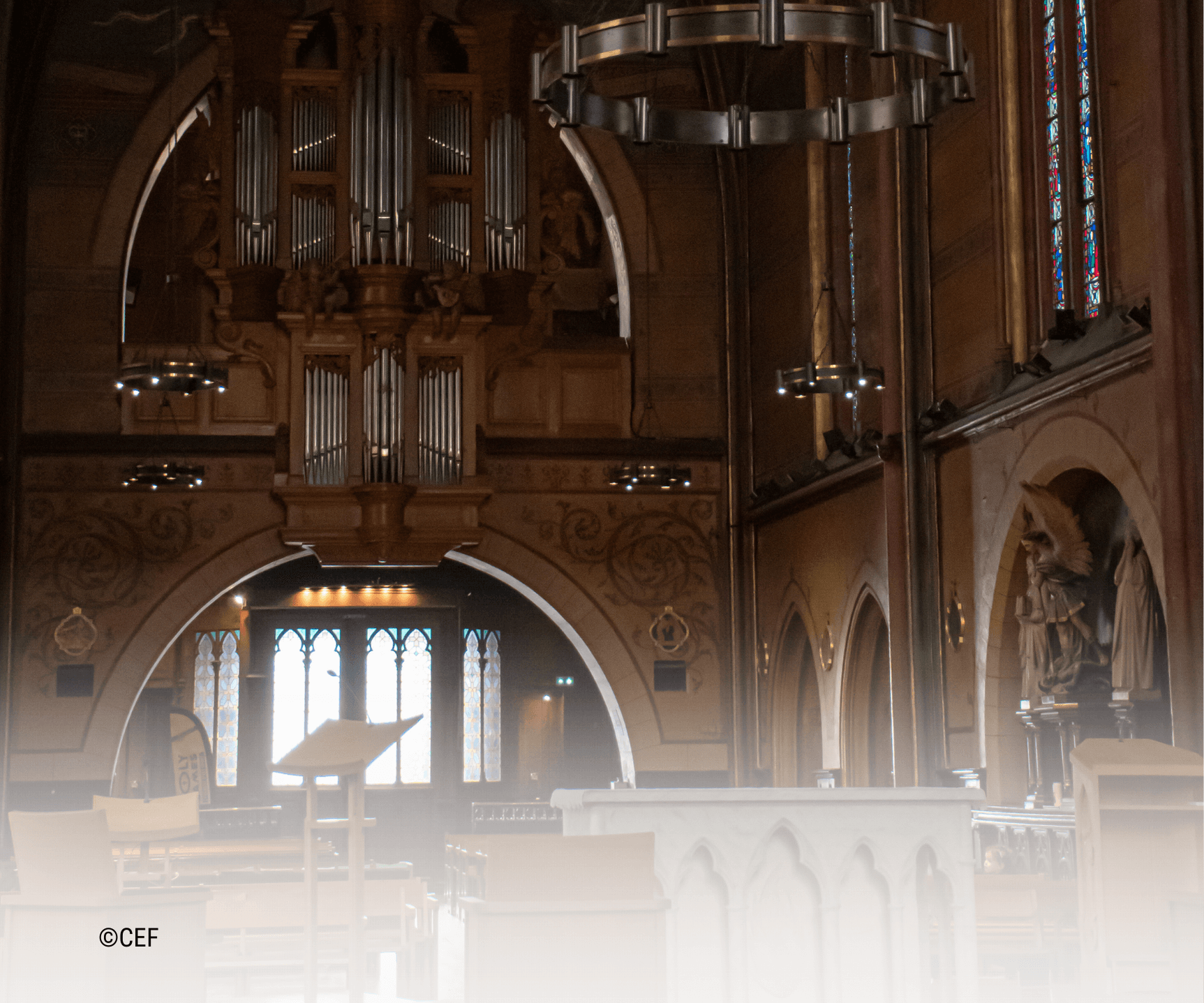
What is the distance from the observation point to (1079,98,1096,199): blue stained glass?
1005cm

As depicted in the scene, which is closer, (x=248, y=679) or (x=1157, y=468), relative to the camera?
(x=1157, y=468)

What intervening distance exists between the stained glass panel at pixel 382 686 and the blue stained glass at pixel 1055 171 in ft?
44.9

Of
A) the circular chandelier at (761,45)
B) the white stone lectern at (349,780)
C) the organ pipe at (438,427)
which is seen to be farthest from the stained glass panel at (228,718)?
the white stone lectern at (349,780)

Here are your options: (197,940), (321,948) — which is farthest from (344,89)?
(197,940)

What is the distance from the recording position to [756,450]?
16.6 metres

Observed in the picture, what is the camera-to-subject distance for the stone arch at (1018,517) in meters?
9.19

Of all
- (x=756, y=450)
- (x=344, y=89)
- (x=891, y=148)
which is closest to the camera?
(x=891, y=148)

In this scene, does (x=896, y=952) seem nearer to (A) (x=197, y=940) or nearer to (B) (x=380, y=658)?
(A) (x=197, y=940)

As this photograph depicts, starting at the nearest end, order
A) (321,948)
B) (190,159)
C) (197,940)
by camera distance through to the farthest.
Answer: (197,940)
(321,948)
(190,159)

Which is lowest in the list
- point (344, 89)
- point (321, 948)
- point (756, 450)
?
point (321, 948)

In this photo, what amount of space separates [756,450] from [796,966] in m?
11.8

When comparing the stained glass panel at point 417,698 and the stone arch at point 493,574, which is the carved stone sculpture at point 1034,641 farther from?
the stained glass panel at point 417,698

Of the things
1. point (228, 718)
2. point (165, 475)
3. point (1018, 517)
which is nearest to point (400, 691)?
point (228, 718)

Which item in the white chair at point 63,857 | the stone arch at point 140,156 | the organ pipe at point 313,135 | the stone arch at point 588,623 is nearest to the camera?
the white chair at point 63,857
